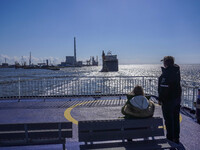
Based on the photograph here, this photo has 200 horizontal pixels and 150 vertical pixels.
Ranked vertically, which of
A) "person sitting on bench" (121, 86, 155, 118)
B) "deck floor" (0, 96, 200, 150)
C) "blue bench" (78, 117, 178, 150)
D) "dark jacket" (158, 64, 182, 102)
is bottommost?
"deck floor" (0, 96, 200, 150)

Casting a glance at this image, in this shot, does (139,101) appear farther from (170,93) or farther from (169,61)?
(169,61)

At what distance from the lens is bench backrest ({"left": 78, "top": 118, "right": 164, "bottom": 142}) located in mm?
3023

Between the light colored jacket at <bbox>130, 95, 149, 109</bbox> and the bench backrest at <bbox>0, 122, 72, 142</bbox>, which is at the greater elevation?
the light colored jacket at <bbox>130, 95, 149, 109</bbox>

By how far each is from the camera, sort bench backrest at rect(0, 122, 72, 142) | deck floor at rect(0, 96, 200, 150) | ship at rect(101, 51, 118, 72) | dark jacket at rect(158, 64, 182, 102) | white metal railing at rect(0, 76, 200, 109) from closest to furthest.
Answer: bench backrest at rect(0, 122, 72, 142) < dark jacket at rect(158, 64, 182, 102) < deck floor at rect(0, 96, 200, 150) < white metal railing at rect(0, 76, 200, 109) < ship at rect(101, 51, 118, 72)

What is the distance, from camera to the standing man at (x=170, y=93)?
386 cm

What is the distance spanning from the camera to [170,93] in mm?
3914

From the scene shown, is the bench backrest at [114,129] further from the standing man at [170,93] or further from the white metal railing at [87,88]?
the white metal railing at [87,88]

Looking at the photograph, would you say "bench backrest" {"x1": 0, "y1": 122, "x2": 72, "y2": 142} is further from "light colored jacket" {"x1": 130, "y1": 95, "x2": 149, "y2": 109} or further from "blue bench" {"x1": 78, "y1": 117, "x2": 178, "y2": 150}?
"light colored jacket" {"x1": 130, "y1": 95, "x2": 149, "y2": 109}

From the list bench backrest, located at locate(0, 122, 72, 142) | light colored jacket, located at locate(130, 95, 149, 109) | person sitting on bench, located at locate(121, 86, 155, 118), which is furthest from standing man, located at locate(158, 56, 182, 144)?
bench backrest, located at locate(0, 122, 72, 142)

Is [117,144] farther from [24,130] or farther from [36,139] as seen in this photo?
[24,130]

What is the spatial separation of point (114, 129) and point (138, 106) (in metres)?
0.69

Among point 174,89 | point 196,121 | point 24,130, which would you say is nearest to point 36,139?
point 24,130

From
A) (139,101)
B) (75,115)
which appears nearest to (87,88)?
(75,115)

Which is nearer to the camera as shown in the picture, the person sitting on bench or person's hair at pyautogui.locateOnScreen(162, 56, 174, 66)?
the person sitting on bench
